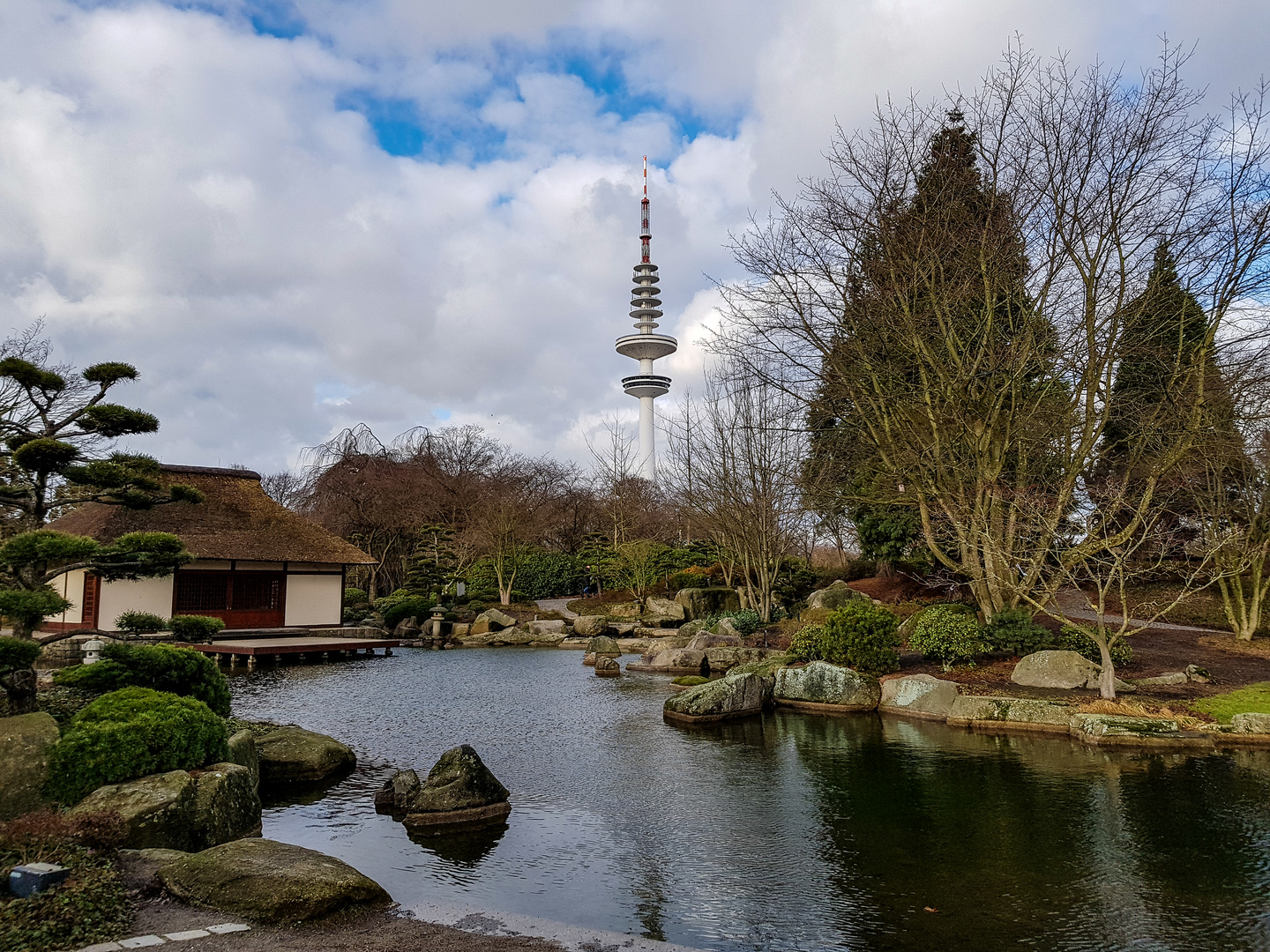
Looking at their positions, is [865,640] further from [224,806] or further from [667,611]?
[667,611]

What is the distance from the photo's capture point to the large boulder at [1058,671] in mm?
12578

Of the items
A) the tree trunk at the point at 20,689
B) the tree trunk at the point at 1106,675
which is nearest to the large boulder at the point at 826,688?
the tree trunk at the point at 1106,675

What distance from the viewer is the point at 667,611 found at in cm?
2780

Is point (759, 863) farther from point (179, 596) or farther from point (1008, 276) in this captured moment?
point (179, 596)

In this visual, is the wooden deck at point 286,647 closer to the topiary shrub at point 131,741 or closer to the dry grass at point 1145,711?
the topiary shrub at point 131,741

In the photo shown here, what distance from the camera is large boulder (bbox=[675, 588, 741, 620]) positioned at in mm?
28109

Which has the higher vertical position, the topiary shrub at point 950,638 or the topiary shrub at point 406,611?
the topiary shrub at point 406,611

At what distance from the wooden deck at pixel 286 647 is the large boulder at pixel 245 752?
13140 millimetres

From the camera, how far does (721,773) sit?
9.37m

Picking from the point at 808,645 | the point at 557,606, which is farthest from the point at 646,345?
the point at 808,645

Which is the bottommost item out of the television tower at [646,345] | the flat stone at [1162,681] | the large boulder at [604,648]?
the flat stone at [1162,681]

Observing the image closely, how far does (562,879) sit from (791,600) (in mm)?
20710

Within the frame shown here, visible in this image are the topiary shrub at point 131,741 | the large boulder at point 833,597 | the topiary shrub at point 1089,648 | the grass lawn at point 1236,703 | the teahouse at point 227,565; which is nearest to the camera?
the topiary shrub at point 131,741

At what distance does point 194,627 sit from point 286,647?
13313mm
